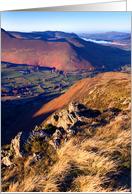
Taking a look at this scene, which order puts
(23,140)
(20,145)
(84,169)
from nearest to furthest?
(84,169)
(20,145)
(23,140)

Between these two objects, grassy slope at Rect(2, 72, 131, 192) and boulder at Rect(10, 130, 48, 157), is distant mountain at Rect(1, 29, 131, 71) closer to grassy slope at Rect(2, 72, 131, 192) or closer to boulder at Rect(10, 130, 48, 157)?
boulder at Rect(10, 130, 48, 157)

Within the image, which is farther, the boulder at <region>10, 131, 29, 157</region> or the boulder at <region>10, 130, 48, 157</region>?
the boulder at <region>10, 130, 48, 157</region>

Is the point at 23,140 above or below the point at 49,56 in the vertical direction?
below

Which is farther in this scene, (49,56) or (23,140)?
(49,56)

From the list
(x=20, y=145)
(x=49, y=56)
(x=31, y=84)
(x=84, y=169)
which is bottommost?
(x=20, y=145)

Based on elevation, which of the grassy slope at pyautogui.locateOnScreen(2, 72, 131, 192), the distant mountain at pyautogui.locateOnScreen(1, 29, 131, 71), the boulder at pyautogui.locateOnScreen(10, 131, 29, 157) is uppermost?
the distant mountain at pyautogui.locateOnScreen(1, 29, 131, 71)

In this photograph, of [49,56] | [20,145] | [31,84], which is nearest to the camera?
[20,145]

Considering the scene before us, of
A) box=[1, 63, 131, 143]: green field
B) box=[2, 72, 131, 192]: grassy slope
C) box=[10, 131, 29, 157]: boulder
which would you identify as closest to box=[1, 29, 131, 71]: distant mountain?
box=[1, 63, 131, 143]: green field

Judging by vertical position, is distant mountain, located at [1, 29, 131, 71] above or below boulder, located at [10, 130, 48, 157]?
above

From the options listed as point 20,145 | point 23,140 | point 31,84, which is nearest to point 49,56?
point 31,84

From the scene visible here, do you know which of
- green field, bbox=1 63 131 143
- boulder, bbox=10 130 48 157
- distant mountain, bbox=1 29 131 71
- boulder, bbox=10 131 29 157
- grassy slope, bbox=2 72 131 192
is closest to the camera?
grassy slope, bbox=2 72 131 192

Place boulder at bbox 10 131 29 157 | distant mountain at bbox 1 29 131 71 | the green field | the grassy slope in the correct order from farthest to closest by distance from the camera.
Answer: distant mountain at bbox 1 29 131 71
the green field
boulder at bbox 10 131 29 157
the grassy slope

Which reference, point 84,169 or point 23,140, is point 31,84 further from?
point 84,169
